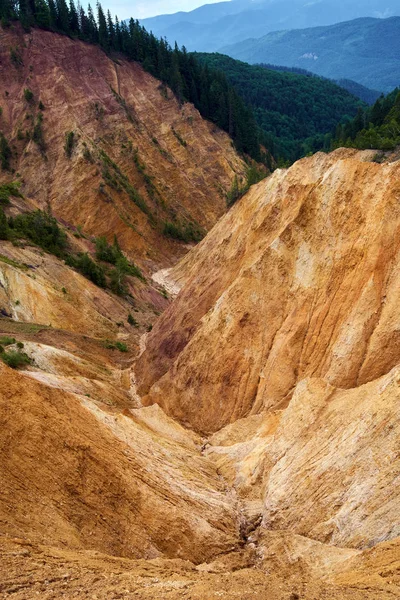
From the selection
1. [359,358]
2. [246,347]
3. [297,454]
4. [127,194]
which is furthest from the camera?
[127,194]

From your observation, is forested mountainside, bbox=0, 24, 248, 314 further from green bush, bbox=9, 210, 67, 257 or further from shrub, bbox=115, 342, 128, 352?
shrub, bbox=115, 342, 128, 352

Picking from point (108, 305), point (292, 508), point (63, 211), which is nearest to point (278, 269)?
point (292, 508)

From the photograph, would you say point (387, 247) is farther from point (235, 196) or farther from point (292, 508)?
point (235, 196)

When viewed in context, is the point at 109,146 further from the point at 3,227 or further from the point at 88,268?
the point at 3,227

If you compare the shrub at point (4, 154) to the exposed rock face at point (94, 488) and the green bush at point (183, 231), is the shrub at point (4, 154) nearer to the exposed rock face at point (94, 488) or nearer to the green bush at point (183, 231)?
the green bush at point (183, 231)

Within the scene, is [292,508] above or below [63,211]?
below

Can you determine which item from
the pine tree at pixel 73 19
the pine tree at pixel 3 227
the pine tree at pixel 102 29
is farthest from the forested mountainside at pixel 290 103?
the pine tree at pixel 3 227

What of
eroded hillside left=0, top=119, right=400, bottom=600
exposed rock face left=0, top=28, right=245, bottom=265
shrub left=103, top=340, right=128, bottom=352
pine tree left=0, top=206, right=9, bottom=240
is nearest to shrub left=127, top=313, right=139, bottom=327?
shrub left=103, top=340, right=128, bottom=352
